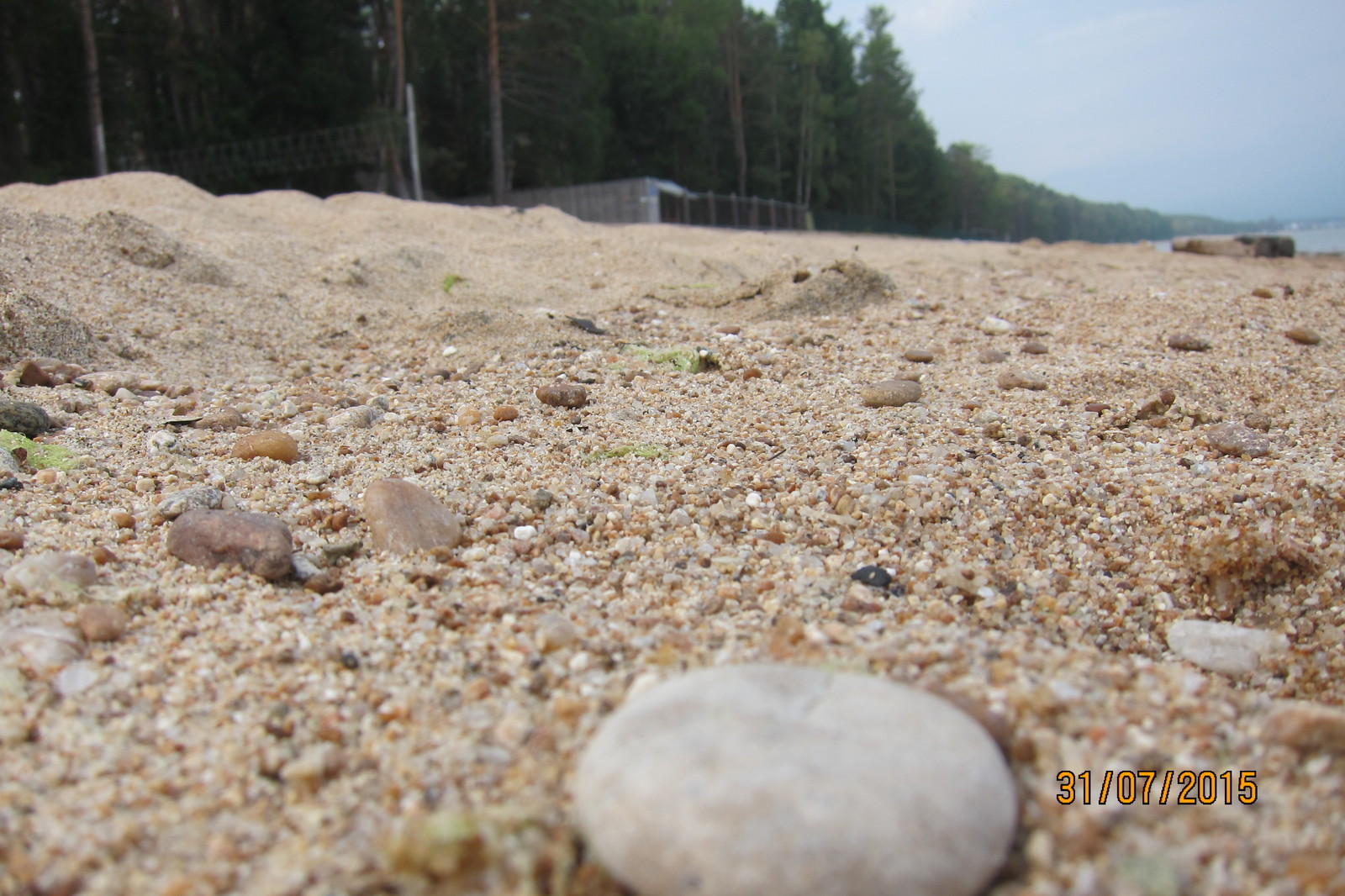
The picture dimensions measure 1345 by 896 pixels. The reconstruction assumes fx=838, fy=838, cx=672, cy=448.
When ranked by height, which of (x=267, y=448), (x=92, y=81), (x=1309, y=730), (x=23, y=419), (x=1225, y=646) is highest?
(x=92, y=81)

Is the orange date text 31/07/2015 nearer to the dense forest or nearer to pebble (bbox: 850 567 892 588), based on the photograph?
pebble (bbox: 850 567 892 588)

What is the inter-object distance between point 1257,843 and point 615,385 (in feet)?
9.44

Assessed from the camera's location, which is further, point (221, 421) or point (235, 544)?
point (221, 421)

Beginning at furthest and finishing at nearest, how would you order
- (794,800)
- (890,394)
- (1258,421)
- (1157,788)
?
(890,394), (1258,421), (1157,788), (794,800)

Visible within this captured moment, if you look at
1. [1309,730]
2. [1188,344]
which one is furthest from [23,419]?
[1188,344]

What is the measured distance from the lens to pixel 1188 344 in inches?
175

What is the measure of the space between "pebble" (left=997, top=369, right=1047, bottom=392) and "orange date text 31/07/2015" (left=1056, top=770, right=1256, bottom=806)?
8.60 feet

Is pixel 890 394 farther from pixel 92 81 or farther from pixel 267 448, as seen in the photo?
pixel 92 81

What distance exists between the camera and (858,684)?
4.56 feet

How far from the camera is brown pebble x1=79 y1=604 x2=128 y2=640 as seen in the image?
1.75 m

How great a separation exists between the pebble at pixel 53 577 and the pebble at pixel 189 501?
1.15 ft

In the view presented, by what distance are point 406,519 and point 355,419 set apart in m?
1.13

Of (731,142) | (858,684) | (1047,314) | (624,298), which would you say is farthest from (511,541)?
(731,142)

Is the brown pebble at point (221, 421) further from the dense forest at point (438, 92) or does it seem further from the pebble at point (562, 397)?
the dense forest at point (438, 92)
